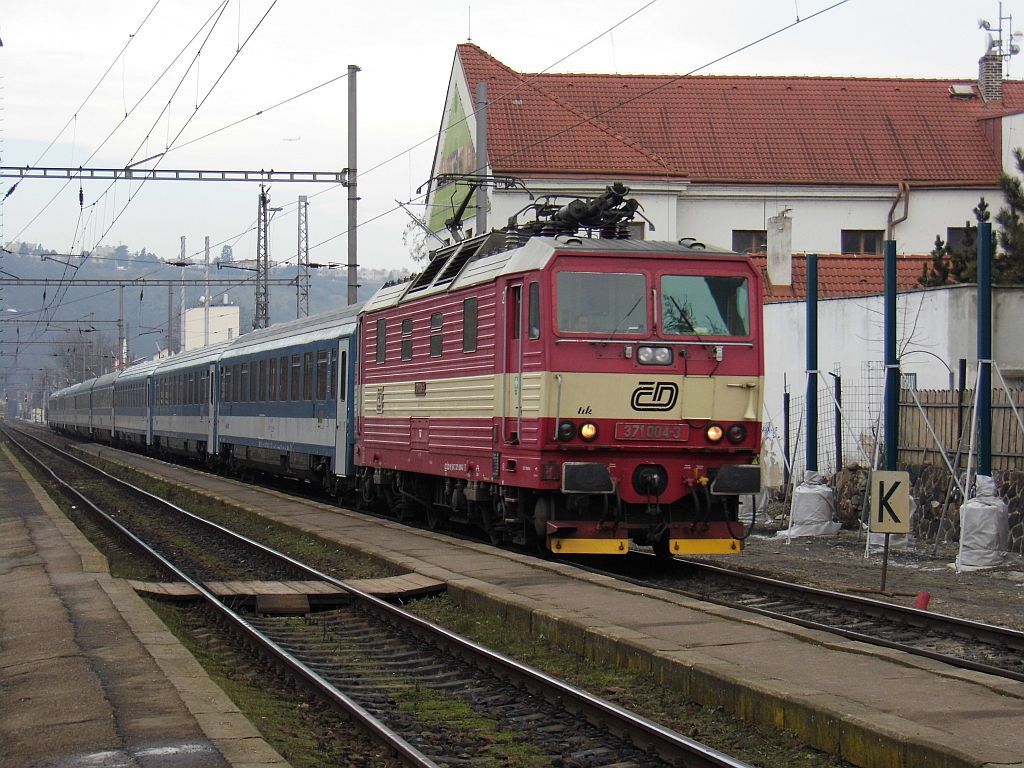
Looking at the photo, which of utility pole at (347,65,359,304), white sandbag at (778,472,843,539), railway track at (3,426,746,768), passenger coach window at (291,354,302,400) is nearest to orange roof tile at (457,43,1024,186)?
utility pole at (347,65,359,304)

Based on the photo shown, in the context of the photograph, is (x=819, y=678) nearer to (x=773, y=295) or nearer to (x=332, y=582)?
(x=332, y=582)

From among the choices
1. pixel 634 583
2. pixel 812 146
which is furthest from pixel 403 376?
pixel 812 146

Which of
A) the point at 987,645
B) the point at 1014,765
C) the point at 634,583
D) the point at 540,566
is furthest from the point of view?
the point at 540,566

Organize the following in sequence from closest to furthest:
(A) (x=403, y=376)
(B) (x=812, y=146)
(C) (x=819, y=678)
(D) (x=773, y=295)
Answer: (C) (x=819, y=678) → (A) (x=403, y=376) → (D) (x=773, y=295) → (B) (x=812, y=146)

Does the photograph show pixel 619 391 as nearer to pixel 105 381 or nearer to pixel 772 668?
pixel 772 668

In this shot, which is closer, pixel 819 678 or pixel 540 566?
pixel 819 678

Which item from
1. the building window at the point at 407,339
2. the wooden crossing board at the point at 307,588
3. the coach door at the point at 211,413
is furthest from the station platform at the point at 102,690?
the coach door at the point at 211,413

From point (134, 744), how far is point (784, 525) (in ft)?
49.4

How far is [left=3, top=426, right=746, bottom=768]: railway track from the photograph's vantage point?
276 inches

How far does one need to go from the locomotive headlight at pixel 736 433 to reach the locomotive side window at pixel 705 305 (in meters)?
0.92

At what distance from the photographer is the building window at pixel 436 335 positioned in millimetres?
16016

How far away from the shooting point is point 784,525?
20391 mm

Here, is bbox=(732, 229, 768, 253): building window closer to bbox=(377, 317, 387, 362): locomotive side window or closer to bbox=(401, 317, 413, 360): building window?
bbox=(377, 317, 387, 362): locomotive side window

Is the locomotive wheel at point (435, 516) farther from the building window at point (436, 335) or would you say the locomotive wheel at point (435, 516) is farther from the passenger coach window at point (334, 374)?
the passenger coach window at point (334, 374)
